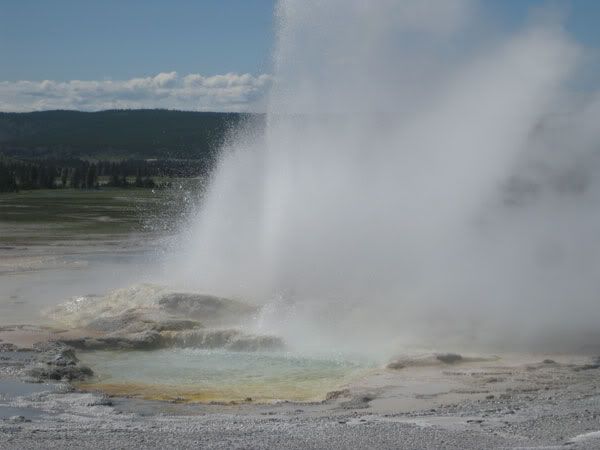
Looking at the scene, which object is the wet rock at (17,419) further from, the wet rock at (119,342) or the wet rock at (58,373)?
the wet rock at (119,342)

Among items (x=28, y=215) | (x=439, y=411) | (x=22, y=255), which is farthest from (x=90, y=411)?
(x=28, y=215)

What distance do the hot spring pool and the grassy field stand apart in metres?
16.2

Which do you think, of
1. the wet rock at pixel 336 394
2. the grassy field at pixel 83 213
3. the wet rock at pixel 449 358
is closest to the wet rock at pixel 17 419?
the wet rock at pixel 336 394

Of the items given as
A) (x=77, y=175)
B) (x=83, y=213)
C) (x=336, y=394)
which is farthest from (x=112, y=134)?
(x=336, y=394)

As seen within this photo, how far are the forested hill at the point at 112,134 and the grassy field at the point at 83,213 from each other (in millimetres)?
32436

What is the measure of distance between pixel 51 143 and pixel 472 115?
8579cm

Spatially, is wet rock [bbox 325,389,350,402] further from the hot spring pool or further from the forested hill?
the forested hill

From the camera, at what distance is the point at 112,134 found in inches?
4053

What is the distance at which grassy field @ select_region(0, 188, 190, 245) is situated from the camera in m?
28.8

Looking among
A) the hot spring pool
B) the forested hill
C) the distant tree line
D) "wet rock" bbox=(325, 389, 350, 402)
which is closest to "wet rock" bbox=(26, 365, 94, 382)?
the hot spring pool

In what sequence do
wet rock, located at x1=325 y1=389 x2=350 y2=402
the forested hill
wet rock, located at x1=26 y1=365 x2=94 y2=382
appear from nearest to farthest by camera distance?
wet rock, located at x1=325 y1=389 x2=350 y2=402 < wet rock, located at x1=26 y1=365 x2=94 y2=382 < the forested hill

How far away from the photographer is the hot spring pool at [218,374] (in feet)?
29.3

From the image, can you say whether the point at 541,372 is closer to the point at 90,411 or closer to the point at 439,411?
the point at 439,411

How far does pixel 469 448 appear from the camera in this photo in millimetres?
6348
